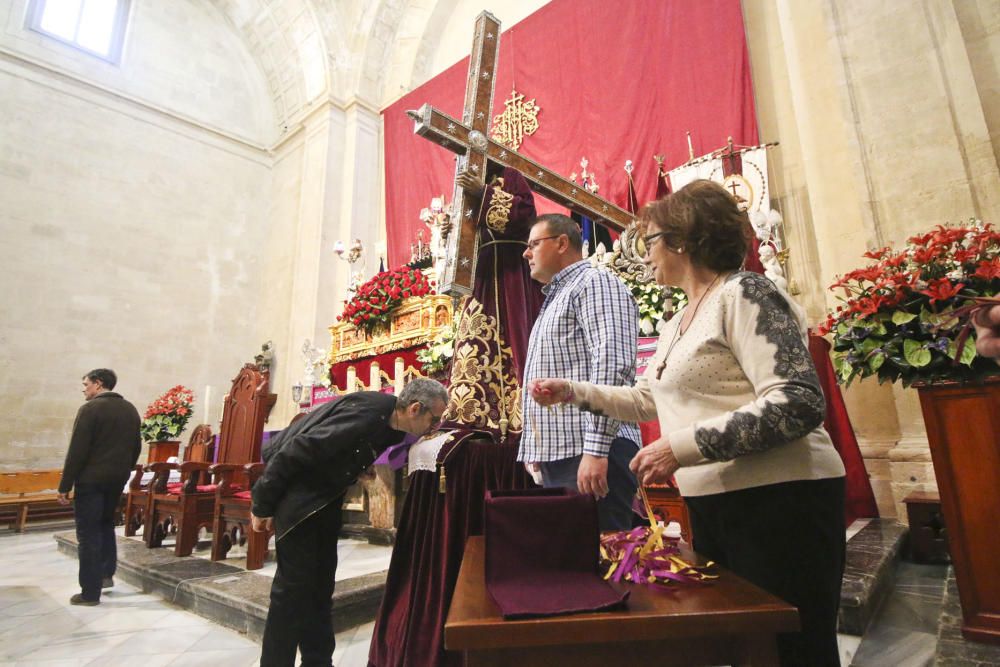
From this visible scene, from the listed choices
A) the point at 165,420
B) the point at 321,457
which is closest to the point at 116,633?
the point at 321,457

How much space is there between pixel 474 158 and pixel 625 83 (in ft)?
13.9

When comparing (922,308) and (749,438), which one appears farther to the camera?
(922,308)

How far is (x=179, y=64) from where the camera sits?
33.0 feet

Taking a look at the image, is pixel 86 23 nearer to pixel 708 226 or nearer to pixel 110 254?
pixel 110 254

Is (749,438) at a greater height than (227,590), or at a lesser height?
greater

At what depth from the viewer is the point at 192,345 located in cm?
910

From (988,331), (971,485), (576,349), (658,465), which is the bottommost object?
(971,485)

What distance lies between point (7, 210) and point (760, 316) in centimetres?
1033

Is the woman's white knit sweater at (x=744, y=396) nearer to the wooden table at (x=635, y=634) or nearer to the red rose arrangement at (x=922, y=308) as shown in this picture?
the wooden table at (x=635, y=634)

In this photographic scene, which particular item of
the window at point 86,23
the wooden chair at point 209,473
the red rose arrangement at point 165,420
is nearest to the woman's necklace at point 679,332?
the wooden chair at point 209,473

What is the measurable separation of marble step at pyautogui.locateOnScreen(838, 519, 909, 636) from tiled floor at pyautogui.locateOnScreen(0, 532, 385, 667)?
179 cm

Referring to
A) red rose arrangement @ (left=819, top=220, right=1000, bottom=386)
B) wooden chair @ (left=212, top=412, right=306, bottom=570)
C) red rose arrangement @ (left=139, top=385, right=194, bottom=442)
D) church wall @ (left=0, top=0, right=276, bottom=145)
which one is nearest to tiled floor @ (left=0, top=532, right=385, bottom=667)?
wooden chair @ (left=212, top=412, right=306, bottom=570)

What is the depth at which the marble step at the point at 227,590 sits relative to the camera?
2.53m

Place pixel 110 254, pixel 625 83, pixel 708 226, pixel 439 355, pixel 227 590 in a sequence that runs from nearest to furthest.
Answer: pixel 708 226, pixel 227 590, pixel 439 355, pixel 625 83, pixel 110 254
